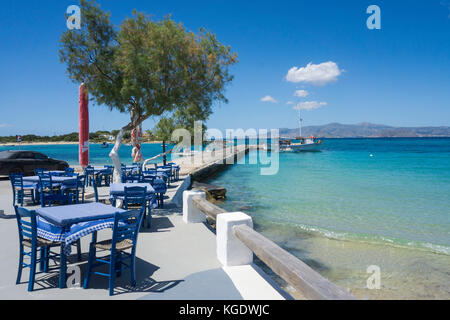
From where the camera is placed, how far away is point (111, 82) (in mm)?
7715

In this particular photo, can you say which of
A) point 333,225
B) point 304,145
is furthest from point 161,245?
point 304,145

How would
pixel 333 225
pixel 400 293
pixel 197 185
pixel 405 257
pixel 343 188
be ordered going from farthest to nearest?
pixel 343 188
pixel 197 185
pixel 333 225
pixel 405 257
pixel 400 293

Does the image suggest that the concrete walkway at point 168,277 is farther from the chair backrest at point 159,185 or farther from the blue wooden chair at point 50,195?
the chair backrest at point 159,185

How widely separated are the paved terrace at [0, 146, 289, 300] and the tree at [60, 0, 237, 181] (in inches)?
144

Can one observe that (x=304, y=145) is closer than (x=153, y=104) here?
No

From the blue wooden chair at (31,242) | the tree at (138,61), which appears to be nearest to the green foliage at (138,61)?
the tree at (138,61)

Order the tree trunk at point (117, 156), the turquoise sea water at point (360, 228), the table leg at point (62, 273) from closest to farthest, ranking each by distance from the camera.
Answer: the table leg at point (62, 273)
the turquoise sea water at point (360, 228)
the tree trunk at point (117, 156)

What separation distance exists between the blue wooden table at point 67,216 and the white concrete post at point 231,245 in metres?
1.62

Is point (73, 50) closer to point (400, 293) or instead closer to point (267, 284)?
point (267, 284)

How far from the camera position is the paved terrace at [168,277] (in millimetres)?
3385

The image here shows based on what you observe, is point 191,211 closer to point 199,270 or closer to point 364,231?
point 199,270

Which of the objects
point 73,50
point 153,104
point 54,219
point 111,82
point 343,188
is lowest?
point 343,188
